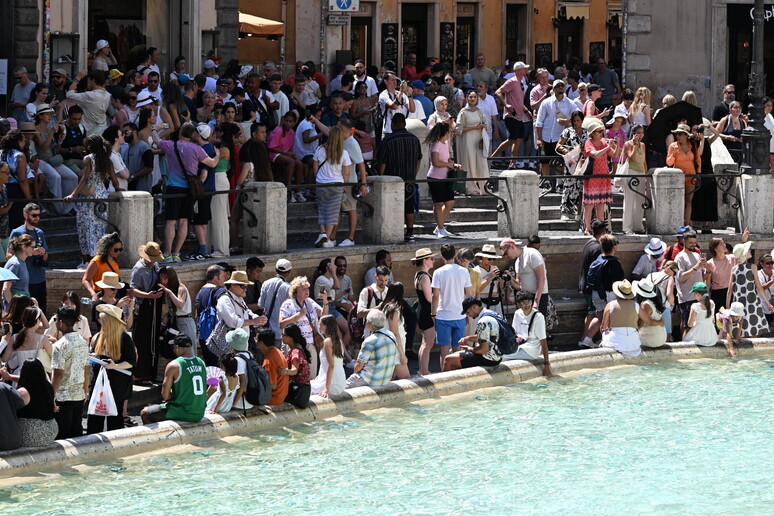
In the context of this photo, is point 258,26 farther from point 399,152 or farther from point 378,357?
point 378,357

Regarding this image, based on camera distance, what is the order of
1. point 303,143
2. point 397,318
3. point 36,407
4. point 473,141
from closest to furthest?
1. point 36,407
2. point 397,318
3. point 303,143
4. point 473,141

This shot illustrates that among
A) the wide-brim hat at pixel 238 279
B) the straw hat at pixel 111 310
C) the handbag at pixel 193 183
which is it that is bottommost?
the straw hat at pixel 111 310

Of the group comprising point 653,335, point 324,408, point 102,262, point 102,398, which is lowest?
point 324,408

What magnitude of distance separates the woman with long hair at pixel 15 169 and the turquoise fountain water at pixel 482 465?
3854 mm

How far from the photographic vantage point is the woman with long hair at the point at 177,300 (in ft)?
53.2

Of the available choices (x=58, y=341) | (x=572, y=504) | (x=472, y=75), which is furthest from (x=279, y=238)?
(x=472, y=75)

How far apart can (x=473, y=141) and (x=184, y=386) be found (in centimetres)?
799

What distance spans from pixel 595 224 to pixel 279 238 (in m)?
3.92

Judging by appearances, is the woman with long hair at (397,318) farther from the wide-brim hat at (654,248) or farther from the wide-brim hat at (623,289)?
the wide-brim hat at (654,248)

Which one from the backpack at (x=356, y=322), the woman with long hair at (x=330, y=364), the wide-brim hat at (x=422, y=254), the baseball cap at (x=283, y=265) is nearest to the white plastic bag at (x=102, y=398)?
the woman with long hair at (x=330, y=364)

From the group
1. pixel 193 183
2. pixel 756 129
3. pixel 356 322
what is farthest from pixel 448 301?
pixel 756 129

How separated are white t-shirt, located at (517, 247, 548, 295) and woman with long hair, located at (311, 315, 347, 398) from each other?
358cm

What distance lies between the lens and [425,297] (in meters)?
18.1

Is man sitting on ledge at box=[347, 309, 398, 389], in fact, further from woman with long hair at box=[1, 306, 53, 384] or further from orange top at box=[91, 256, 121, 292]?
woman with long hair at box=[1, 306, 53, 384]
